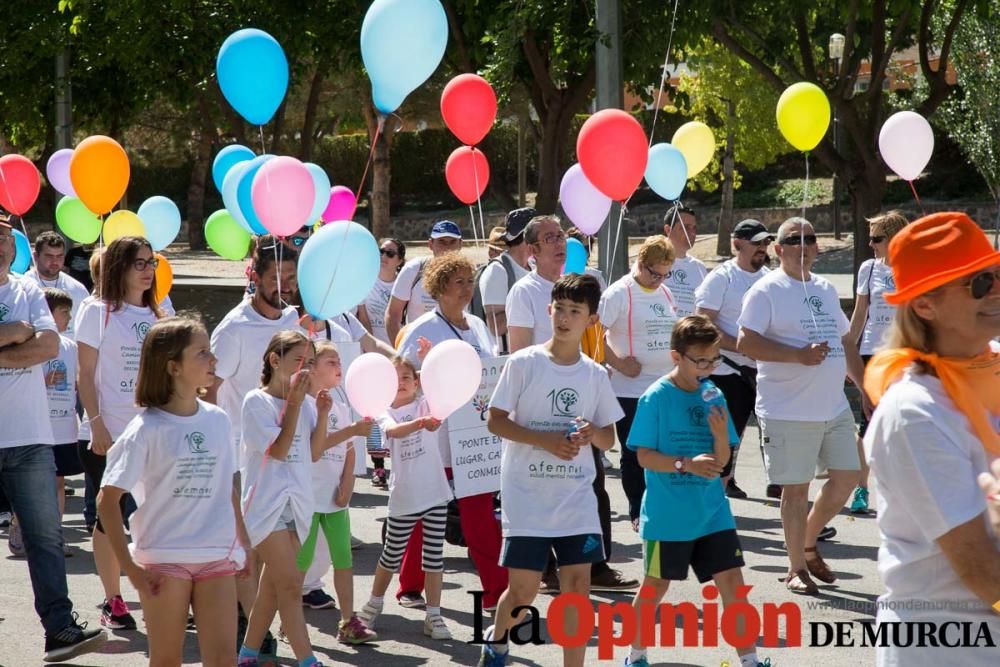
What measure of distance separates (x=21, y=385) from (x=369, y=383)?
156 cm

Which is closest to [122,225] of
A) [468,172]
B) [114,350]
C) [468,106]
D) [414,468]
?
[468,172]

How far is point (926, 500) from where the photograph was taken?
2.78 meters

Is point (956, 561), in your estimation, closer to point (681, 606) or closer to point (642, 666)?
point (642, 666)

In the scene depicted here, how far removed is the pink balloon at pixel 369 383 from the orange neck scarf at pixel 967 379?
3151 mm

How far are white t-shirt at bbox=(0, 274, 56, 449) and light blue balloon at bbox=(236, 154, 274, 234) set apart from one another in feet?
6.40

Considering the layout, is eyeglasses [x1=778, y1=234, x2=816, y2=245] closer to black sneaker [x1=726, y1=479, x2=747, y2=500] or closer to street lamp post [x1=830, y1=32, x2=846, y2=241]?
black sneaker [x1=726, y1=479, x2=747, y2=500]

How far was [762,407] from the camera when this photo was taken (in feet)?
24.2

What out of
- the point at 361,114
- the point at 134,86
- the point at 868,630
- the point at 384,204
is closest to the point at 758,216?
the point at 361,114

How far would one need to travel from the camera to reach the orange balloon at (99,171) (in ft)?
25.9

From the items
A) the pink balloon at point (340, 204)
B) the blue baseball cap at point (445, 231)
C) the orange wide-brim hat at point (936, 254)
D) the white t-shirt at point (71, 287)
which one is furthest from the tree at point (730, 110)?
the orange wide-brim hat at point (936, 254)

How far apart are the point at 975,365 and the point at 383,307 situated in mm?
8529

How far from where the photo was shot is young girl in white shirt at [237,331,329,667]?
214 inches

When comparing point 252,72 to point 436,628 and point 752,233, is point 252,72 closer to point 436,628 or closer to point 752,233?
point 436,628

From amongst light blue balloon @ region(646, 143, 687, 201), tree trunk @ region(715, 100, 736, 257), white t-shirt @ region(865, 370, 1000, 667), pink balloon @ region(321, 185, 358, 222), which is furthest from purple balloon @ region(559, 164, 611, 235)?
tree trunk @ region(715, 100, 736, 257)
